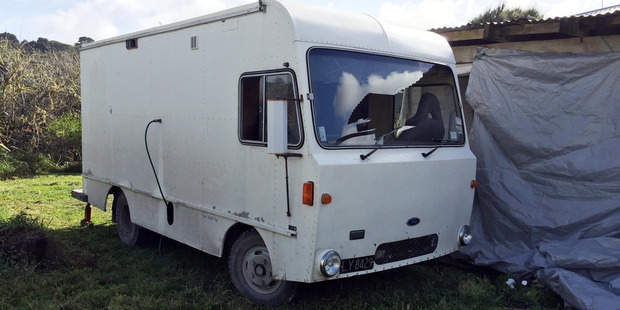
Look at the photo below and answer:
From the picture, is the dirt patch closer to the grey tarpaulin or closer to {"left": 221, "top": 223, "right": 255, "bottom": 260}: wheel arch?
{"left": 221, "top": 223, "right": 255, "bottom": 260}: wheel arch

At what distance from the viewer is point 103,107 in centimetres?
757

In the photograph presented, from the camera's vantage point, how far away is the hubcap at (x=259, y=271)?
4.97m

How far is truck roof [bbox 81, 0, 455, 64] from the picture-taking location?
4.53 metres

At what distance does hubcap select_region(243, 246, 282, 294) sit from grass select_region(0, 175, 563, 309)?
7.3 inches

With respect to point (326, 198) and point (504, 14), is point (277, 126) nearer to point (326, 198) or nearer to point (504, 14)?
point (326, 198)

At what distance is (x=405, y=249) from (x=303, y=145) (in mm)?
1531

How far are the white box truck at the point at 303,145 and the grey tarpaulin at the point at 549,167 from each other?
966 mm

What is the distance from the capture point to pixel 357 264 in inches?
184

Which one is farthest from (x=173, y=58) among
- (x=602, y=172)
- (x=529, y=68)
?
(x=602, y=172)

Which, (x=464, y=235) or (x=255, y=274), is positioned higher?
(x=464, y=235)

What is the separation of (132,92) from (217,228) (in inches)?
97.9

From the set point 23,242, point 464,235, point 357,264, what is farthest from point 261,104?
point 23,242

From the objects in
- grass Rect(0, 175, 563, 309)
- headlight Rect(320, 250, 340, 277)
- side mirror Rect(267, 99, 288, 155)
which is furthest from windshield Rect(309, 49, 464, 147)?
grass Rect(0, 175, 563, 309)

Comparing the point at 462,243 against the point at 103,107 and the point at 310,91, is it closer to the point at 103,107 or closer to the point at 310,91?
the point at 310,91
